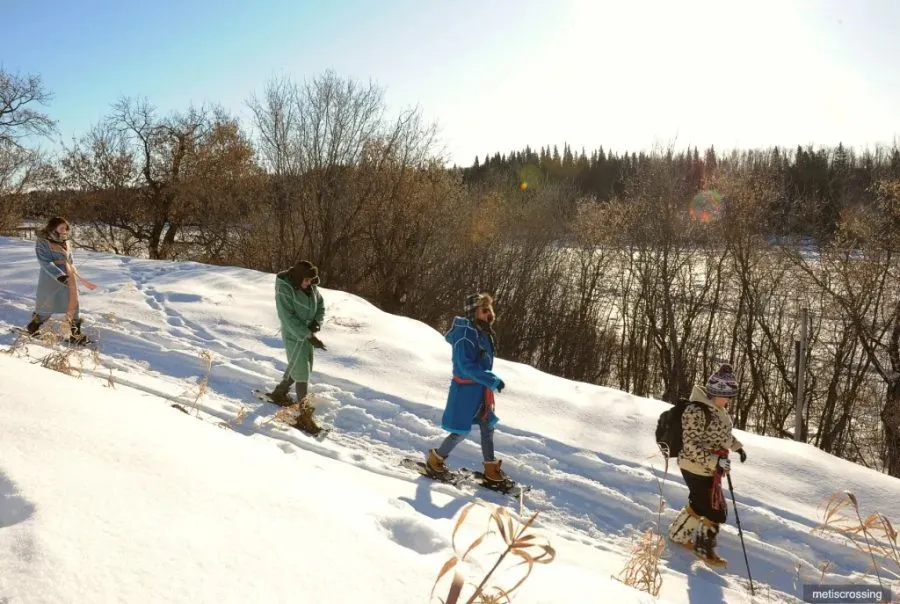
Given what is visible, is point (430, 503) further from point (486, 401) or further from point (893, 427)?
point (893, 427)

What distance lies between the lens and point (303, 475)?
295 centimetres

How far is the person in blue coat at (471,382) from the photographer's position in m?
5.25

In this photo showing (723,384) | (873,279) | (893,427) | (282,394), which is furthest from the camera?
(873,279)

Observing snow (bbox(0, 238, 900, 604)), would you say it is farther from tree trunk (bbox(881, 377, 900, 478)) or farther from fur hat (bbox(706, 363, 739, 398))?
tree trunk (bbox(881, 377, 900, 478))

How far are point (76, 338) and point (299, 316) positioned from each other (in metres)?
3.14

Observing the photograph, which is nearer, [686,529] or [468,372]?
[686,529]

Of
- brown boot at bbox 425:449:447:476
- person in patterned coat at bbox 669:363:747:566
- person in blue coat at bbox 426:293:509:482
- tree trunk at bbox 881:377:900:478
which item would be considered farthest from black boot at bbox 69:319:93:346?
tree trunk at bbox 881:377:900:478

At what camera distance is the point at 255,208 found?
825 inches

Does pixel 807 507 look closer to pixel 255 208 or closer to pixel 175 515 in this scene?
pixel 175 515

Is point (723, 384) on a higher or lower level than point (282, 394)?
higher

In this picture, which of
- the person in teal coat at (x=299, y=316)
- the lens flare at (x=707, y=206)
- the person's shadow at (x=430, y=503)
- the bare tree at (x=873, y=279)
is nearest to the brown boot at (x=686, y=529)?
the person's shadow at (x=430, y=503)

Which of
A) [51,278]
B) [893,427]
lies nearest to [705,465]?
[51,278]

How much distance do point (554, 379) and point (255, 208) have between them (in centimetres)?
1605

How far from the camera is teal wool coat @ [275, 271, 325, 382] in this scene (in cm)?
633
